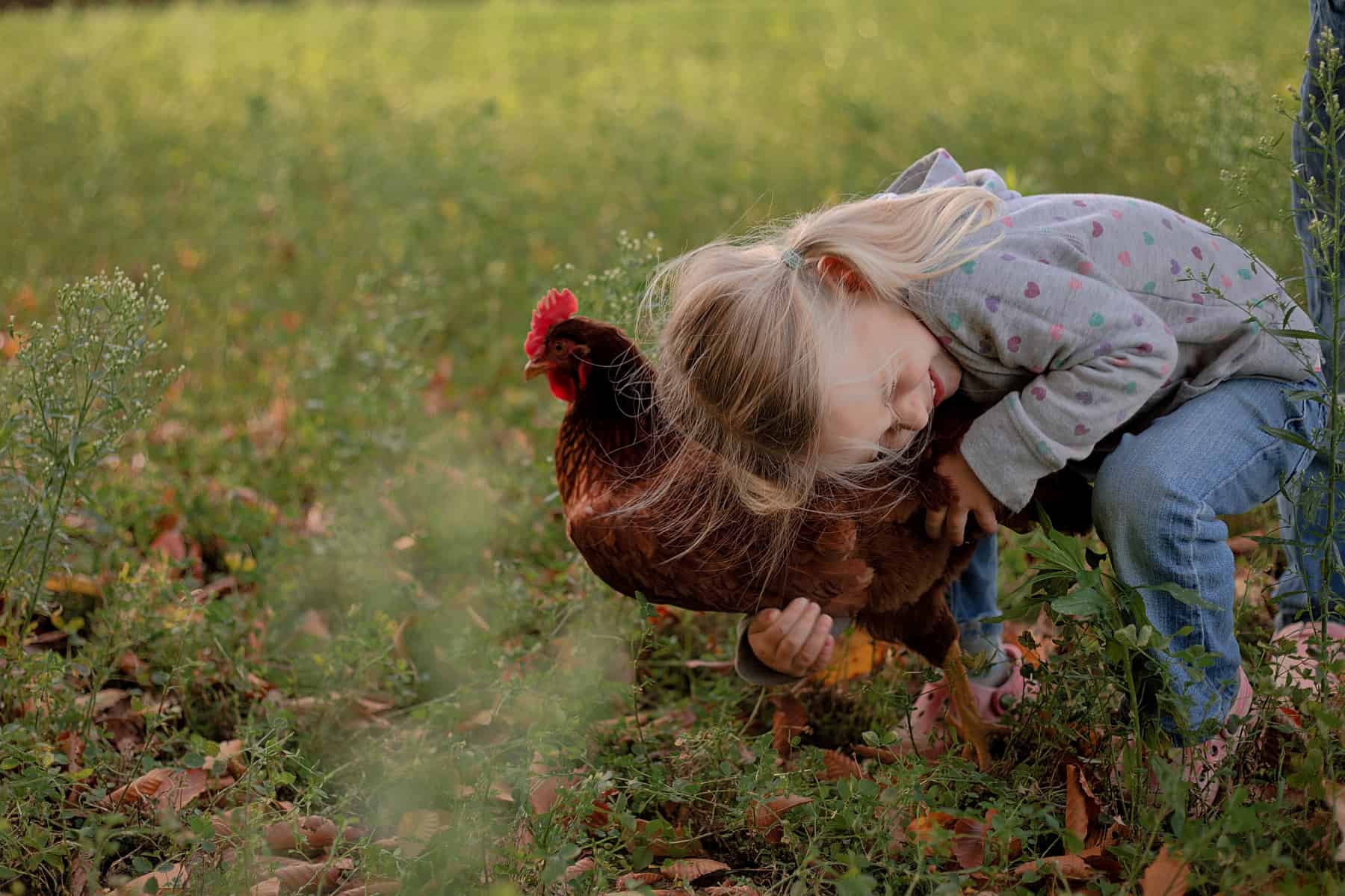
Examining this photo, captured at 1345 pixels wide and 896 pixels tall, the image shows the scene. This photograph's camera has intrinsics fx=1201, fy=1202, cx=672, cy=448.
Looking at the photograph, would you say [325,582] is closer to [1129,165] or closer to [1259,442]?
[1259,442]

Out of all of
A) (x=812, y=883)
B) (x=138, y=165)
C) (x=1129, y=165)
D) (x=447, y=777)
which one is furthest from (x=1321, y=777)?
(x=138, y=165)

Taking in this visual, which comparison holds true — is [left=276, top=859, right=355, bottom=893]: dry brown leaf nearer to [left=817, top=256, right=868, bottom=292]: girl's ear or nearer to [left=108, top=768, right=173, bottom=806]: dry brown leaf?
[left=108, top=768, right=173, bottom=806]: dry brown leaf

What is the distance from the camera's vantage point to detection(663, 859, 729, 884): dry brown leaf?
201 cm

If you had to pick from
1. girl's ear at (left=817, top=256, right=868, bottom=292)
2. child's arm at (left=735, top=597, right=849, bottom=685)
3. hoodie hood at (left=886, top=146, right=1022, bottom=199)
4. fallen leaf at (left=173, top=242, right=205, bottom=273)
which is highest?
hoodie hood at (left=886, top=146, right=1022, bottom=199)

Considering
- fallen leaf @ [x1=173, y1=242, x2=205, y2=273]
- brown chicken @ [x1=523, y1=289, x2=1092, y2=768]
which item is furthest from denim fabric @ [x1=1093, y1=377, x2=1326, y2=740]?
fallen leaf @ [x1=173, y1=242, x2=205, y2=273]

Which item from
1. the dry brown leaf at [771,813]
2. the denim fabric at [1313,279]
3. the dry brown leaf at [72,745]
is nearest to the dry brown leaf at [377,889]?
the dry brown leaf at [771,813]

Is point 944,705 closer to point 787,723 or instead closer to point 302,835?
point 787,723

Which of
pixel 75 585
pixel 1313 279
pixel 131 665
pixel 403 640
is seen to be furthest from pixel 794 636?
pixel 75 585

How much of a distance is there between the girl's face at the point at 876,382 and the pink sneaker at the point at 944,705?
51 cm

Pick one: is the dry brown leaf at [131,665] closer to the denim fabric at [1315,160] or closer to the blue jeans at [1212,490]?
the blue jeans at [1212,490]

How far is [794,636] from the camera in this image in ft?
7.15

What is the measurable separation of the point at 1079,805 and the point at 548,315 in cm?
130

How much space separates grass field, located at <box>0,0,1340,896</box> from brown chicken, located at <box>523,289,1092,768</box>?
7.1 inches

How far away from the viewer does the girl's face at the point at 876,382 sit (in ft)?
7.00
